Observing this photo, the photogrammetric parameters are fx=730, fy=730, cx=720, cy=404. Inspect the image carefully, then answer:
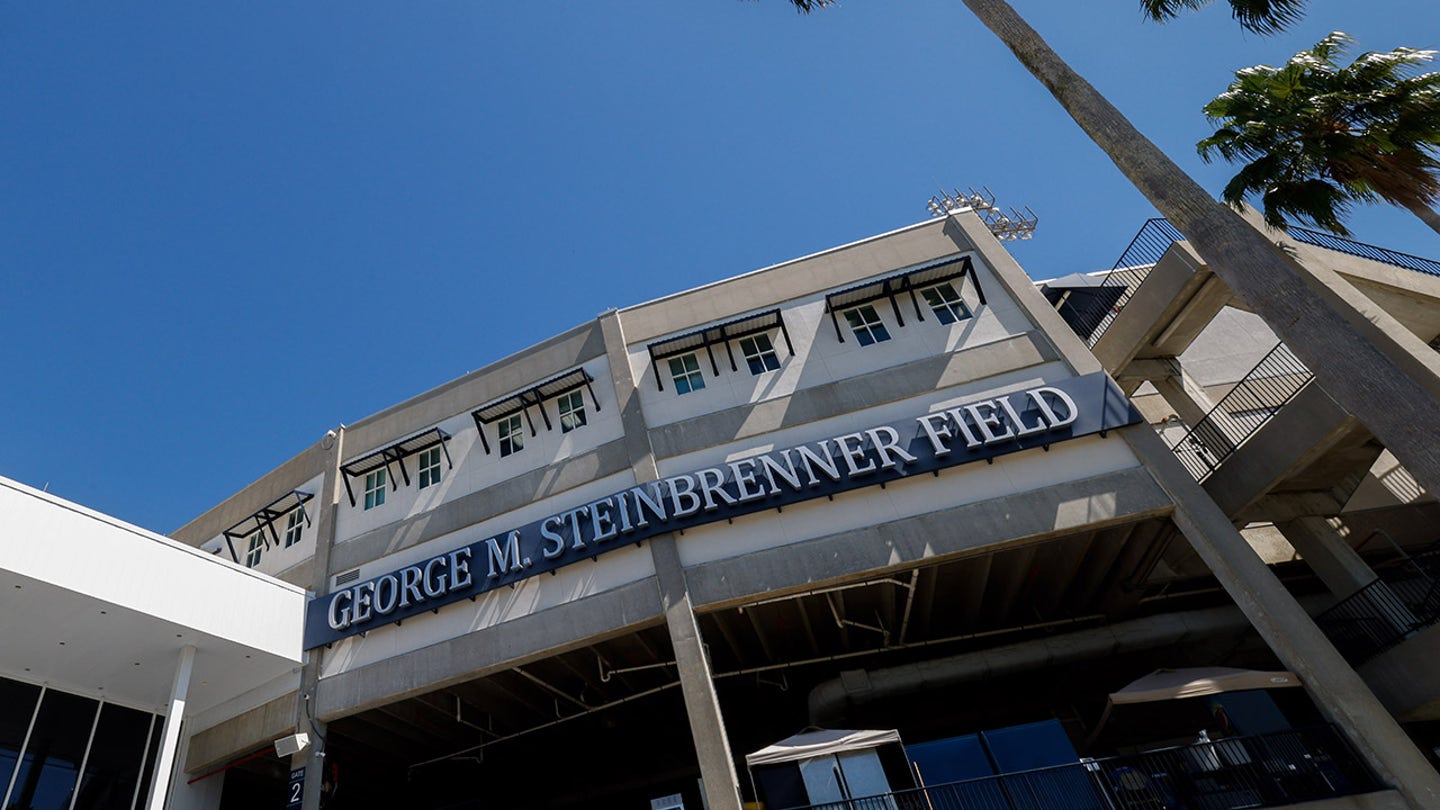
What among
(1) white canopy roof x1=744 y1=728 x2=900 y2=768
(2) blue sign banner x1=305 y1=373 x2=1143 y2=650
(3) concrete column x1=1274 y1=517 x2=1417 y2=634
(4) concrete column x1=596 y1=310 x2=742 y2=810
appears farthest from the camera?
(2) blue sign banner x1=305 y1=373 x2=1143 y2=650

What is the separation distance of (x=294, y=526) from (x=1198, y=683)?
84.6ft

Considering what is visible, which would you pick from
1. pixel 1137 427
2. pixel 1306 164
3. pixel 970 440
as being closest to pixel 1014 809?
pixel 970 440

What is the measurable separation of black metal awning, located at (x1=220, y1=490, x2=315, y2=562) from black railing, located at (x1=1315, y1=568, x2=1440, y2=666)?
28.0 m

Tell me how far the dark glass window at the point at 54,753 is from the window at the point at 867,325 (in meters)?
22.8

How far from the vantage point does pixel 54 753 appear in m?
18.0

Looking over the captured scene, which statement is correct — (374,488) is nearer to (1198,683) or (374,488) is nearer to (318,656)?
(318,656)

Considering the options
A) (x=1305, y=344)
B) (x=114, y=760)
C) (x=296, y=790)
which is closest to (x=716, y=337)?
(x=1305, y=344)

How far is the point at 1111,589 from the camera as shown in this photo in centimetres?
2073

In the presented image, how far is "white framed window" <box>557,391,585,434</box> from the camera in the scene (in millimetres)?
21328

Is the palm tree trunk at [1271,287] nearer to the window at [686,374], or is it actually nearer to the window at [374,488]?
the window at [686,374]

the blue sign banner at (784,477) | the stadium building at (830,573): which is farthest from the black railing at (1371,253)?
the blue sign banner at (784,477)

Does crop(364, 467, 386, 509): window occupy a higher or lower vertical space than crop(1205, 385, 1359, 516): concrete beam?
higher

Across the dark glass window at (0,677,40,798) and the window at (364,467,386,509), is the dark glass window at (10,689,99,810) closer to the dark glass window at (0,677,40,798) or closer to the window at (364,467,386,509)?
the dark glass window at (0,677,40,798)

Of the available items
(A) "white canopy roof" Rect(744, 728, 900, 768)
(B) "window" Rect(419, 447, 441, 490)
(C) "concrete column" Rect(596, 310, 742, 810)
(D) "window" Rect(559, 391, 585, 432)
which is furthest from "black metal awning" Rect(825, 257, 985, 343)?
(B) "window" Rect(419, 447, 441, 490)
